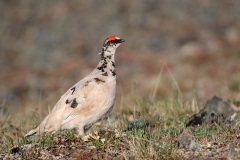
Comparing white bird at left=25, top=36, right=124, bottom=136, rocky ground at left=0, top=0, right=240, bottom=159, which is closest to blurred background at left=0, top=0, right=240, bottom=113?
rocky ground at left=0, top=0, right=240, bottom=159

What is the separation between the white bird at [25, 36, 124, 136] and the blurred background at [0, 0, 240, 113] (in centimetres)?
1115

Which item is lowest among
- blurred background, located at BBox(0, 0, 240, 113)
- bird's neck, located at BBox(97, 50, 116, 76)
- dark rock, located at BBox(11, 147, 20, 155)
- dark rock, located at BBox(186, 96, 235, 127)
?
dark rock, located at BBox(11, 147, 20, 155)

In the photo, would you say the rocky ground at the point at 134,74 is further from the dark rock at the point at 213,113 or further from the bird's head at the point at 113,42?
the bird's head at the point at 113,42

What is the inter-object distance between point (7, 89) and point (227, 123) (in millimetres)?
19224

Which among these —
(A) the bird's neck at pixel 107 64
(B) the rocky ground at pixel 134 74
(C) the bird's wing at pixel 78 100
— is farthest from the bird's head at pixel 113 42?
(B) the rocky ground at pixel 134 74

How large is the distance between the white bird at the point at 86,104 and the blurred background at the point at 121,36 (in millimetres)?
11153

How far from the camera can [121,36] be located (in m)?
32.5

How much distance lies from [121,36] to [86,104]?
84.8ft

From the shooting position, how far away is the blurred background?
23969 mm

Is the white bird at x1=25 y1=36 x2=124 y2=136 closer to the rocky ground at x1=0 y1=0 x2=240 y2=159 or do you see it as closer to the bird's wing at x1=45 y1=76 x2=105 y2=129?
the bird's wing at x1=45 y1=76 x2=105 y2=129

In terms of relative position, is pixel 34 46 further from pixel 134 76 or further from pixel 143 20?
pixel 134 76

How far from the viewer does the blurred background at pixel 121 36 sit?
78.6 ft

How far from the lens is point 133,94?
10.8 meters

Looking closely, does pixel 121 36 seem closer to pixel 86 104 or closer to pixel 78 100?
pixel 78 100
